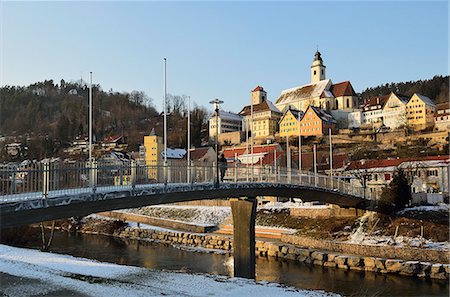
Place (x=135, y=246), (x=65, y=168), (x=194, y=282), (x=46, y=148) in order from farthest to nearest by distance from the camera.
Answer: (x=46, y=148)
(x=135, y=246)
(x=194, y=282)
(x=65, y=168)

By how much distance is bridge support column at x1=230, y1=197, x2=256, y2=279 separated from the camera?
2147cm

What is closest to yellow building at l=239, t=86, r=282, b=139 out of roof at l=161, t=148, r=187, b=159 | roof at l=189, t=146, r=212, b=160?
roof at l=189, t=146, r=212, b=160

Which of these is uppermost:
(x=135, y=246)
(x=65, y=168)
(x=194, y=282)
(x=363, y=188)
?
(x=65, y=168)

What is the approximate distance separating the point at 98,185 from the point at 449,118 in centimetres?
7625

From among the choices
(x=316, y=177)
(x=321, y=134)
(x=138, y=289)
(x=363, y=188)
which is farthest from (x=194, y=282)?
(x=321, y=134)

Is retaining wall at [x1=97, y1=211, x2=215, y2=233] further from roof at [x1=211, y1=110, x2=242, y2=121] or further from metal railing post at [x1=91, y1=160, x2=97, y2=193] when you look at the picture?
roof at [x1=211, y1=110, x2=242, y2=121]

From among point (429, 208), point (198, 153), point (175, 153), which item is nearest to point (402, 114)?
point (198, 153)

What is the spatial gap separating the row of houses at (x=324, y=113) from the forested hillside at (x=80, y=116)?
48.5ft

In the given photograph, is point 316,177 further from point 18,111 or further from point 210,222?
point 18,111

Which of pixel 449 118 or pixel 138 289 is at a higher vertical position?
pixel 449 118

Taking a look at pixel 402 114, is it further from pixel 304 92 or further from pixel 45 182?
pixel 45 182

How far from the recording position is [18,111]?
265 ft

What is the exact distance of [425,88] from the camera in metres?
110

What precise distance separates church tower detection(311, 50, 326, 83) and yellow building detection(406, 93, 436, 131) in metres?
35.1
